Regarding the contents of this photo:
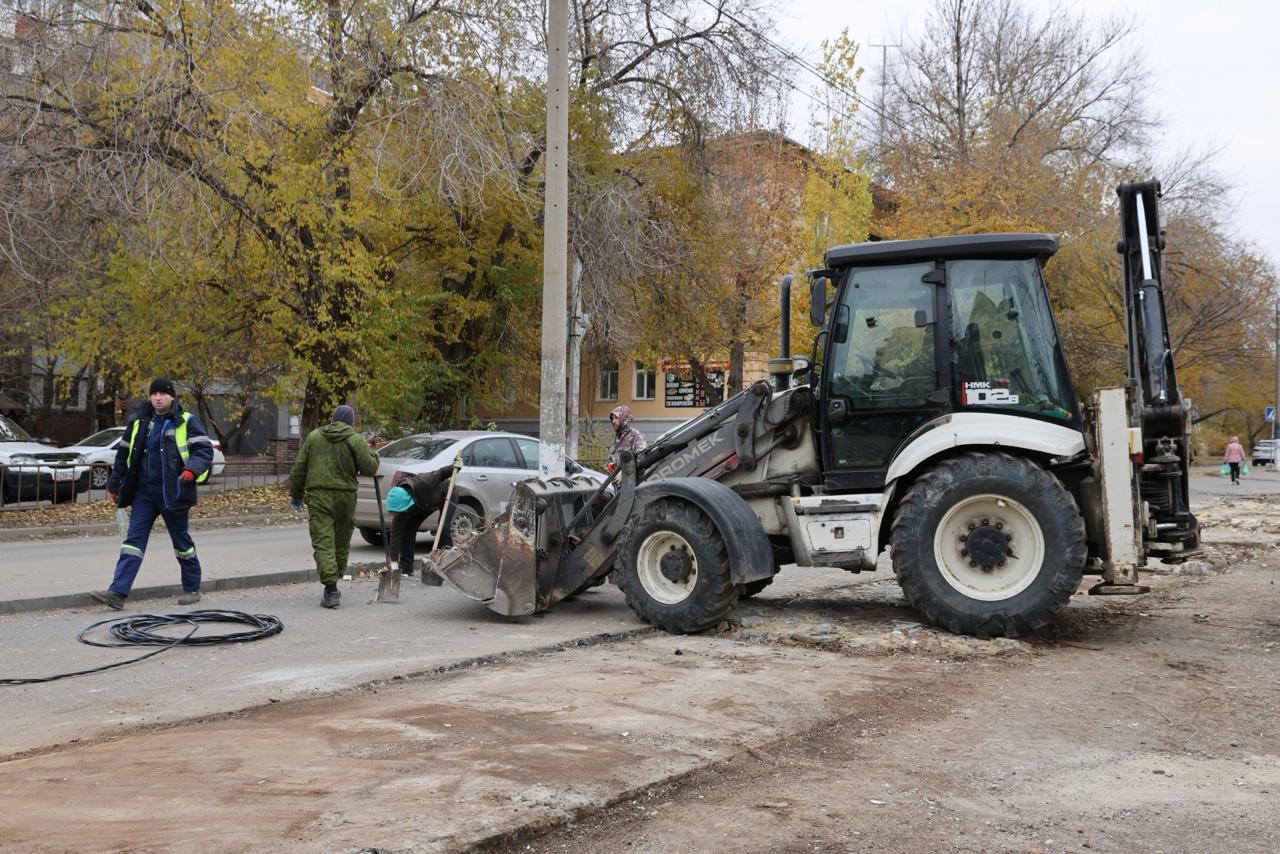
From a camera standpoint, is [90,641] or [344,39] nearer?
[90,641]

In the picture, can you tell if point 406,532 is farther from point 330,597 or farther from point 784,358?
point 784,358

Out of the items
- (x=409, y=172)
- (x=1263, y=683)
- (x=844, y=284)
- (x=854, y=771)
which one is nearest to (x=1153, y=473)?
(x=1263, y=683)

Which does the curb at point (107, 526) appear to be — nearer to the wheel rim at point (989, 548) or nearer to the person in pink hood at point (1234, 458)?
the wheel rim at point (989, 548)

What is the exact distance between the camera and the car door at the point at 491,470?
14.9 m

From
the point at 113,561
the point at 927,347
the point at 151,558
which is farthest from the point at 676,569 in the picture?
the point at 113,561

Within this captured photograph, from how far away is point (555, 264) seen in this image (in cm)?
1370

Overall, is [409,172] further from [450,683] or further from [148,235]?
[450,683]

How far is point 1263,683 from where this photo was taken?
7.09 meters

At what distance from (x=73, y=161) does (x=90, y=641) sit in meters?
12.5

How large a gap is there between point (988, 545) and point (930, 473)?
0.67 m

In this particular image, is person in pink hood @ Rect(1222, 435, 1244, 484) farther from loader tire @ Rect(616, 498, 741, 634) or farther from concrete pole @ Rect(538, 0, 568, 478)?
loader tire @ Rect(616, 498, 741, 634)

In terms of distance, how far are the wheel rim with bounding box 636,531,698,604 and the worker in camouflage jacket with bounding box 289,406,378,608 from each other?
290cm

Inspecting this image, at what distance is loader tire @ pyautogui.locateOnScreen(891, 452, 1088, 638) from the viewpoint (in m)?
8.21

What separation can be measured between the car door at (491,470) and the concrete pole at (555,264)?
A: 1425 millimetres
